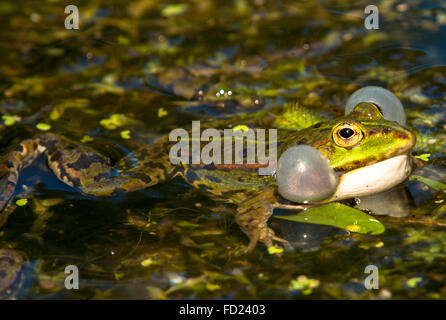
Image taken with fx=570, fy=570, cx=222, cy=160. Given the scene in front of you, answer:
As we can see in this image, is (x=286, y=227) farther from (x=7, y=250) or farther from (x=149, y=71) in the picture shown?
(x=149, y=71)

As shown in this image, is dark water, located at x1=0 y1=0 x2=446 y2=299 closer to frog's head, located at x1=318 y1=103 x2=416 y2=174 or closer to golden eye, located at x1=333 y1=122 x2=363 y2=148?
frog's head, located at x1=318 y1=103 x2=416 y2=174

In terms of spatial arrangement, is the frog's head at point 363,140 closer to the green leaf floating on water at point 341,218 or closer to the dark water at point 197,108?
the green leaf floating on water at point 341,218

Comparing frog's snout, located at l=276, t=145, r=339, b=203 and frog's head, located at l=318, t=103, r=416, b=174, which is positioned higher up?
frog's head, located at l=318, t=103, r=416, b=174

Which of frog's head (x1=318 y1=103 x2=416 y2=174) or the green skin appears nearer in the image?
frog's head (x1=318 y1=103 x2=416 y2=174)

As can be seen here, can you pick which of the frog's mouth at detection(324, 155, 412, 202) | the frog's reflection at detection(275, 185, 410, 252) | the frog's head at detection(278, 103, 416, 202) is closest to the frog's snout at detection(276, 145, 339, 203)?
the frog's head at detection(278, 103, 416, 202)
